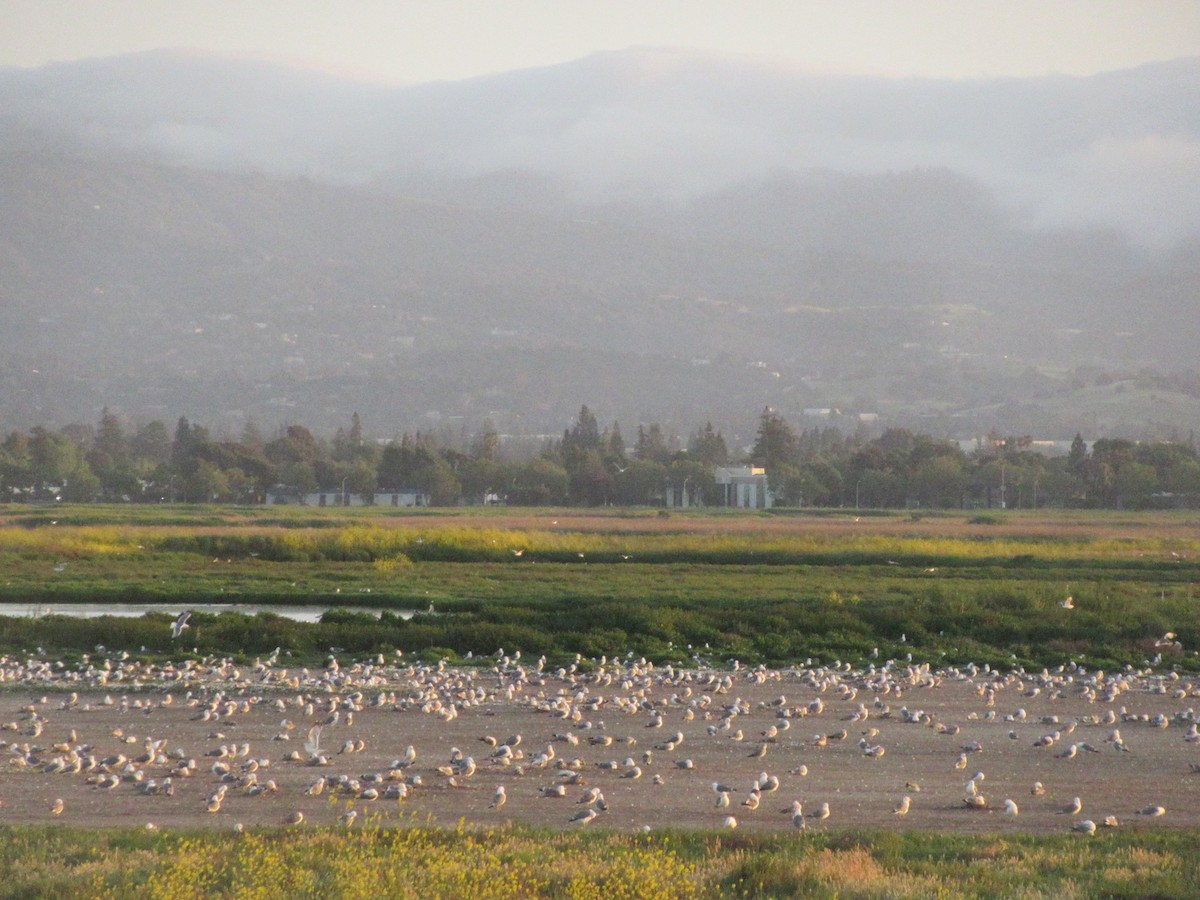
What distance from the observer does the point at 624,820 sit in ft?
50.4

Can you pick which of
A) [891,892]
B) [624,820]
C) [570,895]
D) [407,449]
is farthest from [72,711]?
[407,449]

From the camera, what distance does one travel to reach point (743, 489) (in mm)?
170875

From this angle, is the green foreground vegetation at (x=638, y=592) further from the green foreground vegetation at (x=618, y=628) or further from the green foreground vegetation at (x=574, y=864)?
the green foreground vegetation at (x=574, y=864)

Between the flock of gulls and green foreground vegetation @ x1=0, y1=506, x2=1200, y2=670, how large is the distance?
2358mm

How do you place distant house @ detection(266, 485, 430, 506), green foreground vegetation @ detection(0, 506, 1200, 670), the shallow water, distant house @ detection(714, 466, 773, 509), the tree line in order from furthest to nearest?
1. distant house @ detection(266, 485, 430, 506)
2. distant house @ detection(714, 466, 773, 509)
3. the tree line
4. the shallow water
5. green foreground vegetation @ detection(0, 506, 1200, 670)

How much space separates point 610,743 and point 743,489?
152 m

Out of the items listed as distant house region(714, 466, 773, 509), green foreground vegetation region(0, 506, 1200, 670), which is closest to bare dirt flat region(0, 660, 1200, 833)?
green foreground vegetation region(0, 506, 1200, 670)

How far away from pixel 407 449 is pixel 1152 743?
161m

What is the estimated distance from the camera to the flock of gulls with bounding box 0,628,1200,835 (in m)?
15.9

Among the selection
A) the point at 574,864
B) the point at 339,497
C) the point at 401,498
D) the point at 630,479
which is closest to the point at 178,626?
the point at 574,864

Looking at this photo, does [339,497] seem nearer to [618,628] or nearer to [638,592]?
[638,592]

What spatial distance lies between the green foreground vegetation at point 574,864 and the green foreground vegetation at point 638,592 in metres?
14.8

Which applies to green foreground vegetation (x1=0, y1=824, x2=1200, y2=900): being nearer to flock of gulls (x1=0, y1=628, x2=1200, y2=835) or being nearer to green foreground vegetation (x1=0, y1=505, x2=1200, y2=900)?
green foreground vegetation (x1=0, y1=505, x2=1200, y2=900)

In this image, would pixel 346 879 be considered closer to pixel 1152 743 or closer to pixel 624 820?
pixel 624 820
